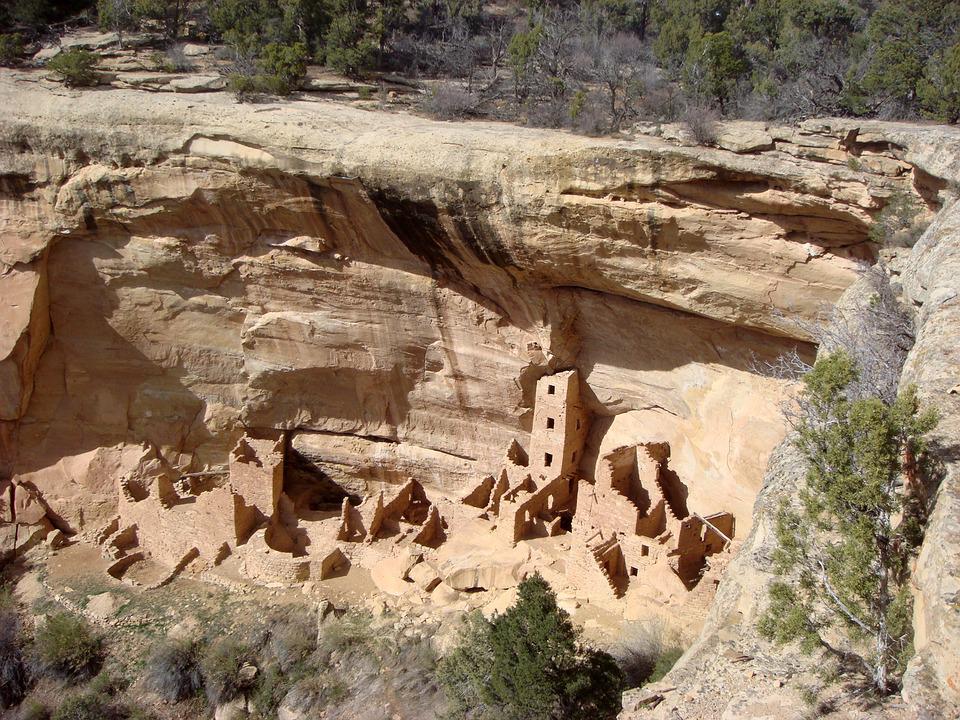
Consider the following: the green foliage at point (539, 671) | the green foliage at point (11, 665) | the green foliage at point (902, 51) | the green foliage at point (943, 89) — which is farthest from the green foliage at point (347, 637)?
the green foliage at point (943, 89)

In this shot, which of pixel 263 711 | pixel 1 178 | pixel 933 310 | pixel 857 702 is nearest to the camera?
pixel 857 702

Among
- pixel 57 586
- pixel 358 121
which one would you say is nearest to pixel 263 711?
pixel 57 586

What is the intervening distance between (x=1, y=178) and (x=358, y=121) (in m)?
5.35

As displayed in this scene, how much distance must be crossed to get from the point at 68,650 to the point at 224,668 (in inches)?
83.2

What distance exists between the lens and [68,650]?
11.7 meters

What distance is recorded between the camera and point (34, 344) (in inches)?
555

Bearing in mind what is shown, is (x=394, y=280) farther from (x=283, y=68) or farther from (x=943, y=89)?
(x=943, y=89)


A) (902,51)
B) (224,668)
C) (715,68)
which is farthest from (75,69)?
(902,51)

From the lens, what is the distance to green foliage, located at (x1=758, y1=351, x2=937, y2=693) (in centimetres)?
554

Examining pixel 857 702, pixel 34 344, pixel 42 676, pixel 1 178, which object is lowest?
pixel 42 676

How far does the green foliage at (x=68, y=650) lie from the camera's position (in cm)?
1167

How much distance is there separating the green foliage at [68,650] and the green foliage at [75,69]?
25.1ft

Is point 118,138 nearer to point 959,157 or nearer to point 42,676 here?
point 42,676

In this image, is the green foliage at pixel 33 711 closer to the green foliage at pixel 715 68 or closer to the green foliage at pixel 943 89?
the green foliage at pixel 715 68
